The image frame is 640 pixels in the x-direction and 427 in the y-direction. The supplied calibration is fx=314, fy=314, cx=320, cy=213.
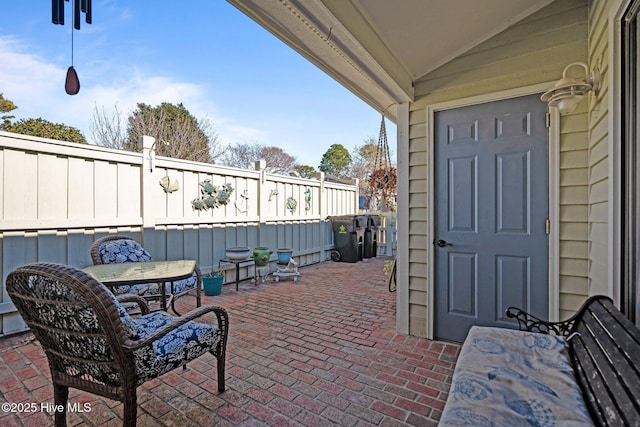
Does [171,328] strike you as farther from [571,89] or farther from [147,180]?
[147,180]

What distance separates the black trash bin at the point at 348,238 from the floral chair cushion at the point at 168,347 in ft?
18.1

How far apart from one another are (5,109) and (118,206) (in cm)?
720

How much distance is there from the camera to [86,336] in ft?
4.86

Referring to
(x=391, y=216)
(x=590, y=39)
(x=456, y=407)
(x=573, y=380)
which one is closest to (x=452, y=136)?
(x=590, y=39)

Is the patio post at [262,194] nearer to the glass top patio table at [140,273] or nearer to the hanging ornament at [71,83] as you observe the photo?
the glass top patio table at [140,273]

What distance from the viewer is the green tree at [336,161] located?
16938 mm

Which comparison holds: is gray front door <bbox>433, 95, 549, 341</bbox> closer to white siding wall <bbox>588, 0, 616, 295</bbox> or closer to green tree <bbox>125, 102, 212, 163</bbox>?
white siding wall <bbox>588, 0, 616, 295</bbox>

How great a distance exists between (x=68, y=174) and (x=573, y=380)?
14.5 feet

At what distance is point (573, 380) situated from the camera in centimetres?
131

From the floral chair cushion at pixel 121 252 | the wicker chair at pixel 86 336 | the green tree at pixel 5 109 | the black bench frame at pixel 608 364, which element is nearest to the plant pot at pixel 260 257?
the floral chair cushion at pixel 121 252

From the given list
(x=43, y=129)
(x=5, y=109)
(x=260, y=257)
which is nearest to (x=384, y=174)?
(x=260, y=257)

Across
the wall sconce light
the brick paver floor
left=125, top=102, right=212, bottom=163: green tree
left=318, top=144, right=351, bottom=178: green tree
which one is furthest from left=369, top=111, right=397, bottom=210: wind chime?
left=318, top=144, right=351, bottom=178: green tree

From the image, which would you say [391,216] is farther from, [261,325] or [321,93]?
[261,325]

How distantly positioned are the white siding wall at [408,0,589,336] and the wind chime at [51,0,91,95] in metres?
2.42
